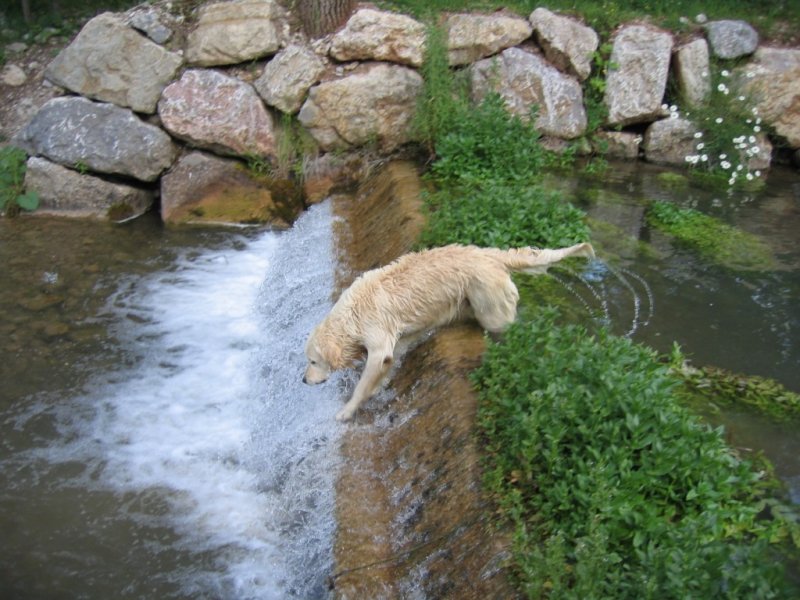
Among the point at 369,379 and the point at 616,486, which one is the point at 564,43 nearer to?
the point at 369,379

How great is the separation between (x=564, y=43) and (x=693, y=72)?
2.14 meters

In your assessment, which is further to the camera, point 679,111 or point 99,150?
point 679,111

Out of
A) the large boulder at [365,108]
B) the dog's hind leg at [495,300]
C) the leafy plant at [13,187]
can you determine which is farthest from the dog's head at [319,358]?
the leafy plant at [13,187]

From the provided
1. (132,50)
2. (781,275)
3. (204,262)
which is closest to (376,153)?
(204,262)

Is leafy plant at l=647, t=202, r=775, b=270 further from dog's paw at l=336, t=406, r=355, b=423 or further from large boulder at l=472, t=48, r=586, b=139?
dog's paw at l=336, t=406, r=355, b=423

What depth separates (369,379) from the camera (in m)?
5.54

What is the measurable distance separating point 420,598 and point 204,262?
20.9 feet

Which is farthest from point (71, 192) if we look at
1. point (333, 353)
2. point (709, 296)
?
point (709, 296)

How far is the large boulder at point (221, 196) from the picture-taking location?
34.8ft

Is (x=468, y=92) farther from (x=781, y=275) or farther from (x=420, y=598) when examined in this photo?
(x=420, y=598)

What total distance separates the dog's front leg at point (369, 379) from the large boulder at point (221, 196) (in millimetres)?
5383

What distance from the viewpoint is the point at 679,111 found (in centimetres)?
1162

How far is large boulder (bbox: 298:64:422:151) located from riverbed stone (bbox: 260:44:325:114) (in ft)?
0.57

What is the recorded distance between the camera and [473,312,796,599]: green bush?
315 cm
